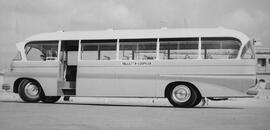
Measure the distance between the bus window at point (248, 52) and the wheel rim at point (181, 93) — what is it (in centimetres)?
218

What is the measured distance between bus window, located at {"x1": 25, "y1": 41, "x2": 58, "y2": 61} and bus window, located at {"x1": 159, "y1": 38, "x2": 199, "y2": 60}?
420 centimetres

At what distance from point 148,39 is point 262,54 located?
78.5 metres

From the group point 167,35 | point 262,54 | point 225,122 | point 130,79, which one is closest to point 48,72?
point 130,79

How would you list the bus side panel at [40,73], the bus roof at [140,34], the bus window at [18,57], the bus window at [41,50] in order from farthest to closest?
the bus window at [18,57] < the bus window at [41,50] < the bus side panel at [40,73] < the bus roof at [140,34]

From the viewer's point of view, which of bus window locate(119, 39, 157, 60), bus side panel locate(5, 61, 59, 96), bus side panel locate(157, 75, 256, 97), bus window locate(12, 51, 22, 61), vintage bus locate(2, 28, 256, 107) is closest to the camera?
bus side panel locate(157, 75, 256, 97)

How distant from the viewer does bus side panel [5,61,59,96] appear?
61.2 ft

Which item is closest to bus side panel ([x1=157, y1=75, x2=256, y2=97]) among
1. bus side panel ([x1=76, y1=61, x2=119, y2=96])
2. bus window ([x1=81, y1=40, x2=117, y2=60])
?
bus side panel ([x1=76, y1=61, x2=119, y2=96])

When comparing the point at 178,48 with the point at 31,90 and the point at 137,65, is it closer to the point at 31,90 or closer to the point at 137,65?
the point at 137,65

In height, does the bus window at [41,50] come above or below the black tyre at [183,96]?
above

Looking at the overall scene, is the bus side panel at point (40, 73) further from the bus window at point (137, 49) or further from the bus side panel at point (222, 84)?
the bus side panel at point (222, 84)

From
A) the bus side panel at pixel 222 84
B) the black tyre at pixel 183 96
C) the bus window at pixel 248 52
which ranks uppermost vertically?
the bus window at pixel 248 52

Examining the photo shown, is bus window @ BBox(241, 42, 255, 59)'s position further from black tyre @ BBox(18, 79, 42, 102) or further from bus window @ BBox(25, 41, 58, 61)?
black tyre @ BBox(18, 79, 42, 102)

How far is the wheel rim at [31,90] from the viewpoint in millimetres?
19062

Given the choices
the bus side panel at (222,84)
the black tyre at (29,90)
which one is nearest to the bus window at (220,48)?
the bus side panel at (222,84)
